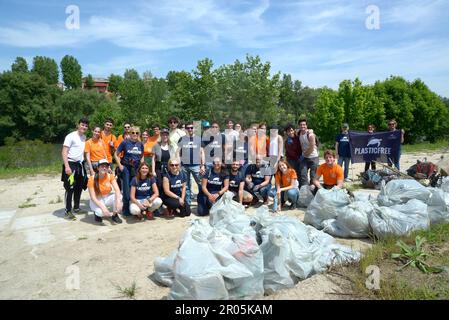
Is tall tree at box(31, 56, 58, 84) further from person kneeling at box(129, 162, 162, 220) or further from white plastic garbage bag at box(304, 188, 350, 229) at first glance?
white plastic garbage bag at box(304, 188, 350, 229)

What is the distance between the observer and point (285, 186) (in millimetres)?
6172

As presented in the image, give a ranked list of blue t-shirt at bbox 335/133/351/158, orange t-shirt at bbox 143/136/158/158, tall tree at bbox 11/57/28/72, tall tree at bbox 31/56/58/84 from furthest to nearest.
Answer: tall tree at bbox 31/56/58/84
tall tree at bbox 11/57/28/72
blue t-shirt at bbox 335/133/351/158
orange t-shirt at bbox 143/136/158/158

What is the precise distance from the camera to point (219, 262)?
294 cm

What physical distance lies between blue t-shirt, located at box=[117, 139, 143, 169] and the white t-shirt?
0.60m

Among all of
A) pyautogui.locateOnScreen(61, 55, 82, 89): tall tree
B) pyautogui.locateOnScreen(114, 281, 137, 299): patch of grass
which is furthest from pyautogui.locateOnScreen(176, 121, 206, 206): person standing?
pyautogui.locateOnScreen(61, 55, 82, 89): tall tree

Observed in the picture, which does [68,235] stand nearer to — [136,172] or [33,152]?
[136,172]

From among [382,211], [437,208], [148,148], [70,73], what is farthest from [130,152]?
[70,73]

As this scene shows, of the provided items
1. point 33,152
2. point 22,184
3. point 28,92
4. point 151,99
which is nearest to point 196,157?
point 22,184

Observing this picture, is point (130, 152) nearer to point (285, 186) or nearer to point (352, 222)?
point (285, 186)

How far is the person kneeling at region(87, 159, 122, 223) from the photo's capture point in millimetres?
5438

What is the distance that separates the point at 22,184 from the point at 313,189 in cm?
880

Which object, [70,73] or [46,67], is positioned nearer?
[46,67]

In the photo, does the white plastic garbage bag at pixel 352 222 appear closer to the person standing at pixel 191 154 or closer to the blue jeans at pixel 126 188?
the person standing at pixel 191 154

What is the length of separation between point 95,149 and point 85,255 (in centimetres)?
212
